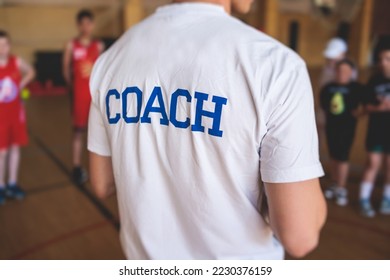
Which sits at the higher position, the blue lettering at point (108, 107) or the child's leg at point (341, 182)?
the blue lettering at point (108, 107)

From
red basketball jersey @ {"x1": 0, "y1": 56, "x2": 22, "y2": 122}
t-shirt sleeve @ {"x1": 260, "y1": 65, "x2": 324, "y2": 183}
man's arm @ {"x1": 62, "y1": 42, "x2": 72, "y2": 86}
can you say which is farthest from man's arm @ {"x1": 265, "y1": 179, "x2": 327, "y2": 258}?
man's arm @ {"x1": 62, "y1": 42, "x2": 72, "y2": 86}

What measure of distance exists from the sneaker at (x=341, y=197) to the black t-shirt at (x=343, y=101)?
54cm

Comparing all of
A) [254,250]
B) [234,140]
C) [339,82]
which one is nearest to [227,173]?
[234,140]

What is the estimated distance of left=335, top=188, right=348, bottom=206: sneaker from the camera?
3.04m

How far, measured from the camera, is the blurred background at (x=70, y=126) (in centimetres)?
249

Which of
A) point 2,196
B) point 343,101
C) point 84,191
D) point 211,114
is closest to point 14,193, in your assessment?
point 2,196

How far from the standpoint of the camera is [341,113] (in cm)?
303

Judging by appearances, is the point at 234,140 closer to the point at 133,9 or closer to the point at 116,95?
the point at 116,95

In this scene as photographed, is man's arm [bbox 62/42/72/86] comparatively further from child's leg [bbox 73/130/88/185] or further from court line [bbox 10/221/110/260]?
court line [bbox 10/221/110/260]

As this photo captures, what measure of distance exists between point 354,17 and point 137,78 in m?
14.8

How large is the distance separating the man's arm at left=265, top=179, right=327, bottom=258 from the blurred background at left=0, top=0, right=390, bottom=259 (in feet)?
5.80

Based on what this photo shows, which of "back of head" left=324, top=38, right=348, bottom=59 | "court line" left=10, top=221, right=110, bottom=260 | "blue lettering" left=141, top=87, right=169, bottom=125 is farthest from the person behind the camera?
"back of head" left=324, top=38, right=348, bottom=59

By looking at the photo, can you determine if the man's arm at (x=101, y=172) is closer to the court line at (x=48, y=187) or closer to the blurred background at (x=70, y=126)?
the blurred background at (x=70, y=126)

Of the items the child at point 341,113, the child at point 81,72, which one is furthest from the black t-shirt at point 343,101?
the child at point 81,72
